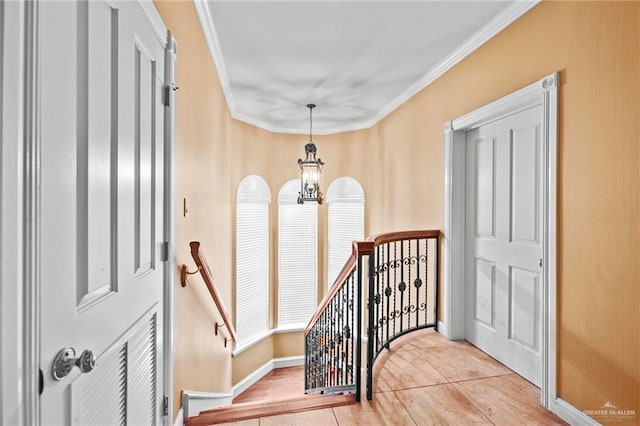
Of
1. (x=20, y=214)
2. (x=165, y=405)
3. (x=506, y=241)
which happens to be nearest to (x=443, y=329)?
(x=506, y=241)

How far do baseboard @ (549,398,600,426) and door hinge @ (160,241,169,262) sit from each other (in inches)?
91.6

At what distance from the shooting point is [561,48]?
200 centimetres

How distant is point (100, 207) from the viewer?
101cm

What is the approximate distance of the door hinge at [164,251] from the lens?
5.15ft

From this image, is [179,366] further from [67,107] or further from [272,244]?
[272,244]

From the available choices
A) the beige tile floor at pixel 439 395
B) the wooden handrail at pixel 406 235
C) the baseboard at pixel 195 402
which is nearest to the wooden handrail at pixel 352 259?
the wooden handrail at pixel 406 235

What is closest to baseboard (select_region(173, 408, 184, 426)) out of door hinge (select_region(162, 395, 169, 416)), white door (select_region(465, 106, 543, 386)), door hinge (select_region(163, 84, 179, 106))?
door hinge (select_region(162, 395, 169, 416))

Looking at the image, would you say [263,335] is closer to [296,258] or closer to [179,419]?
[296,258]

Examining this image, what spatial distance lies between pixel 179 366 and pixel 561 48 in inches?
113

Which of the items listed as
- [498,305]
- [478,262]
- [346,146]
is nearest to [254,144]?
[346,146]

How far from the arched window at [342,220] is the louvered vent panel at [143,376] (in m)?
4.00

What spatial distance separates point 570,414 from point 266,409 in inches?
67.5

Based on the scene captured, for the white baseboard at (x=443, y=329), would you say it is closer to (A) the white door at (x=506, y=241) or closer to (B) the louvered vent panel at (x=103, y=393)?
(A) the white door at (x=506, y=241)

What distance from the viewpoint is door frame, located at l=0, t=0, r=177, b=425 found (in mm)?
651
